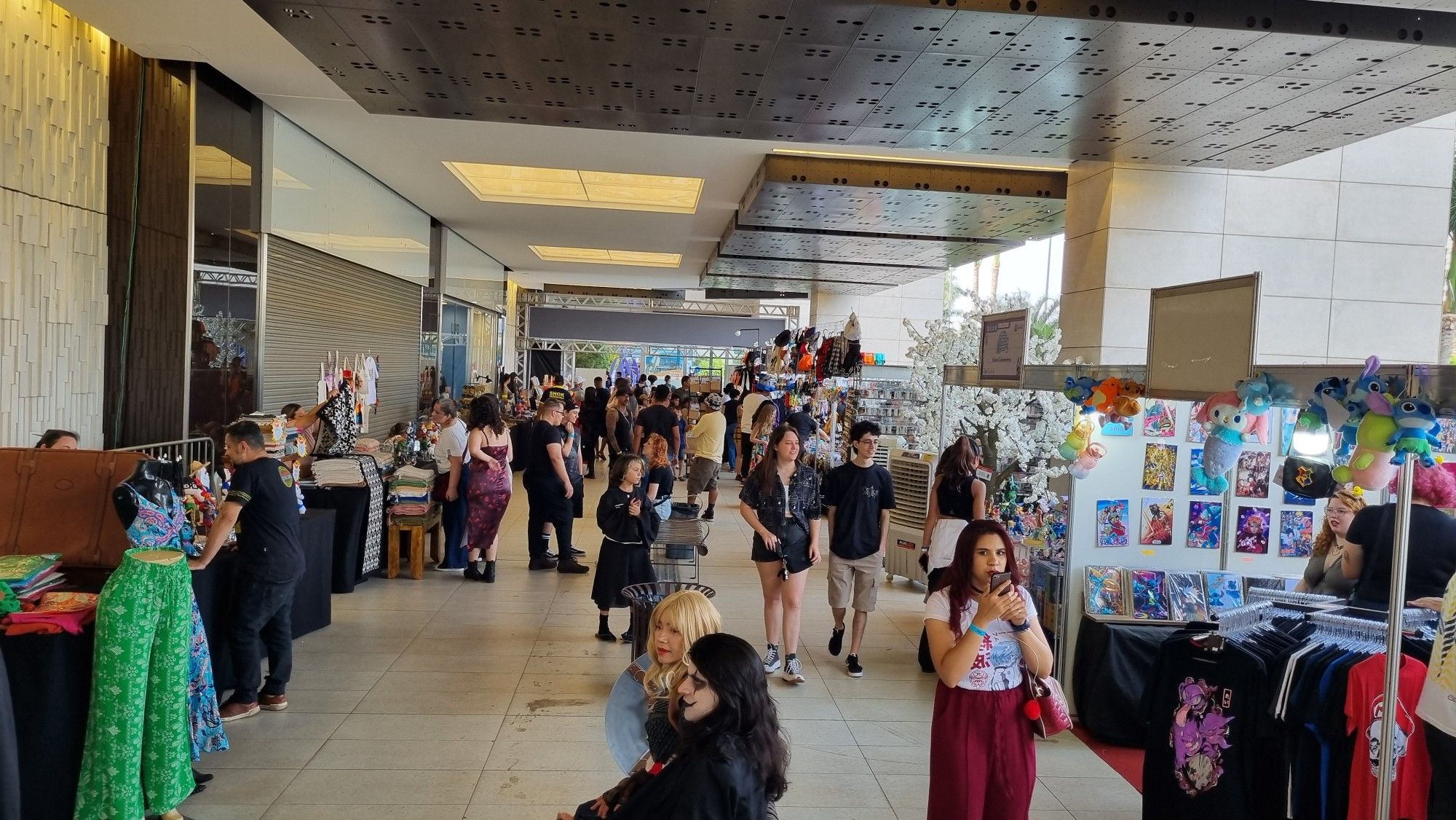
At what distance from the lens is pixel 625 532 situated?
5613mm

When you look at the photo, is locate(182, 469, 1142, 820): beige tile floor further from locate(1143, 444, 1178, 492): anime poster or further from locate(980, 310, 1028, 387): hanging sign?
locate(980, 310, 1028, 387): hanging sign

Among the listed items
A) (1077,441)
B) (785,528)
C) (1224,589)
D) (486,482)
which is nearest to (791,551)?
(785,528)

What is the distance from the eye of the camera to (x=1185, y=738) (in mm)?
3434

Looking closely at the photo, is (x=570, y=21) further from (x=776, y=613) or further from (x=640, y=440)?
(x=640, y=440)

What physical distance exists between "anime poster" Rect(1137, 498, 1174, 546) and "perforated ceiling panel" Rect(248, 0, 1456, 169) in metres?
2.04

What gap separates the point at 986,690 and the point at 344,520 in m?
5.33

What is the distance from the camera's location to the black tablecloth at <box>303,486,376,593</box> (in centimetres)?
678

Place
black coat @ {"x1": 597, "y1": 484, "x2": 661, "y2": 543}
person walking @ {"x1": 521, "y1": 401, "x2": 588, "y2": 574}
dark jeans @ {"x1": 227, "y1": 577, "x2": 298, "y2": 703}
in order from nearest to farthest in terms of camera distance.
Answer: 1. dark jeans @ {"x1": 227, "y1": 577, "x2": 298, "y2": 703}
2. black coat @ {"x1": 597, "y1": 484, "x2": 661, "y2": 543}
3. person walking @ {"x1": 521, "y1": 401, "x2": 588, "y2": 574}

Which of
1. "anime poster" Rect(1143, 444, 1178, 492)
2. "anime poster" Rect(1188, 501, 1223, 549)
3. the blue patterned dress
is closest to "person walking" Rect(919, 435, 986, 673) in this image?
"anime poster" Rect(1143, 444, 1178, 492)

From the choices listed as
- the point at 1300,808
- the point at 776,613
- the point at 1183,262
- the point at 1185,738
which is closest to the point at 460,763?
the point at 776,613

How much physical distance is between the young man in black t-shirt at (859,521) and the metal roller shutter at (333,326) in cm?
490

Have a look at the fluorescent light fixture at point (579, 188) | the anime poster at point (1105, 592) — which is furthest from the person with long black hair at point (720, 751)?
the fluorescent light fixture at point (579, 188)

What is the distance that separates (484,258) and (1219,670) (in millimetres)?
15829

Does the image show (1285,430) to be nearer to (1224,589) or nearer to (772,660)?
(1224,589)
